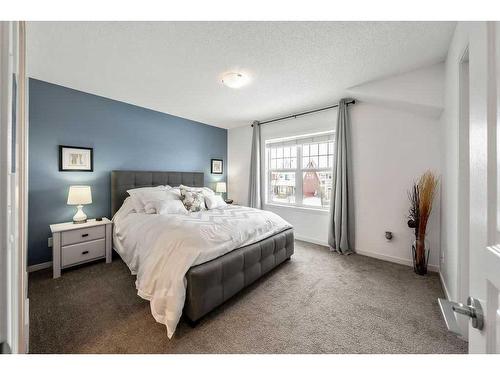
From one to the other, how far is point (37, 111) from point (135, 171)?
128 cm

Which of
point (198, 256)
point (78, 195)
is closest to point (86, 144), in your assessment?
point (78, 195)

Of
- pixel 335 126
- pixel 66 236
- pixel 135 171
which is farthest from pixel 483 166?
pixel 135 171

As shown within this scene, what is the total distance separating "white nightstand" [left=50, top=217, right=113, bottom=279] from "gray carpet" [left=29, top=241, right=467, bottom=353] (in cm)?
17

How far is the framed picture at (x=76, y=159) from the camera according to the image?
2.60m

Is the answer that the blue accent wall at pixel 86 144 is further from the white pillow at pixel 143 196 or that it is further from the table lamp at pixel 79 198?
the white pillow at pixel 143 196

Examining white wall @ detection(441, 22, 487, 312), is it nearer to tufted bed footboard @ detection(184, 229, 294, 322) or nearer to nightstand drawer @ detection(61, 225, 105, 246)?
tufted bed footboard @ detection(184, 229, 294, 322)

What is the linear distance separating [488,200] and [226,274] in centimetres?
169

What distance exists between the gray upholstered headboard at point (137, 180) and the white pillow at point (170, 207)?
808 mm

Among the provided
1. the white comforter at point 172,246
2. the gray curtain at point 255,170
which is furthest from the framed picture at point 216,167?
the white comforter at point 172,246

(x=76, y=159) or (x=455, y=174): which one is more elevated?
(x=76, y=159)

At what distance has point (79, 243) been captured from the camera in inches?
95.9

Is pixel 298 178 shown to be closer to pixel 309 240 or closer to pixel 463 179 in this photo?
pixel 309 240

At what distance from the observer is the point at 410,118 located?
8.48ft
